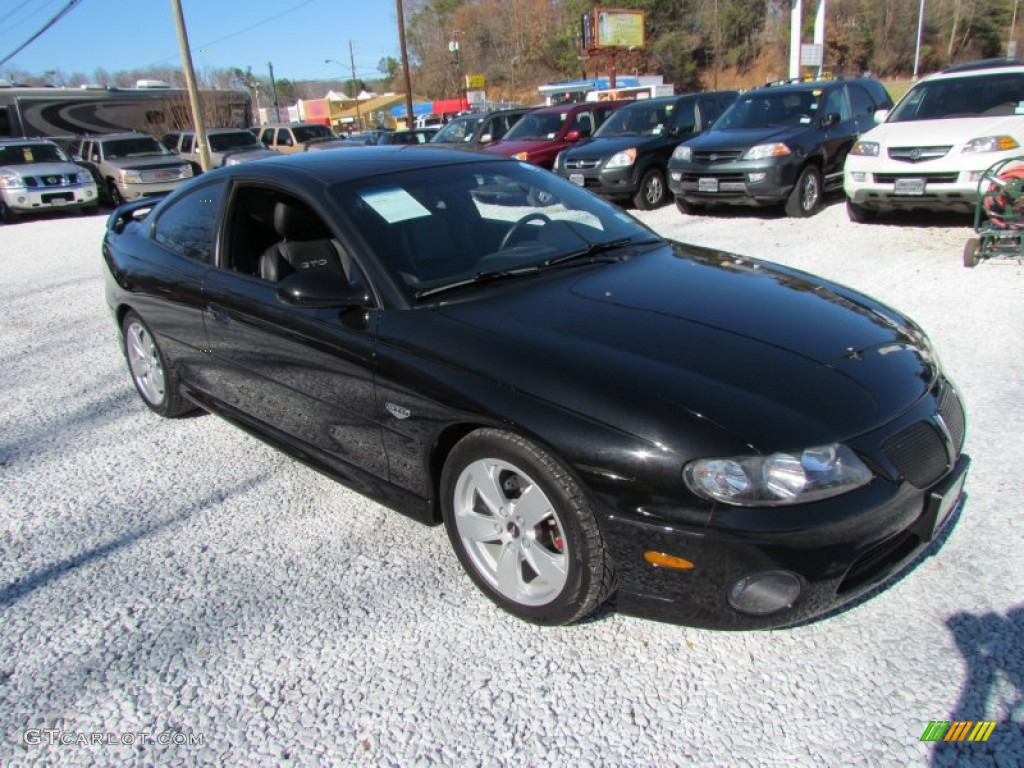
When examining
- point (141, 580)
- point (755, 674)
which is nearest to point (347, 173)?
point (141, 580)

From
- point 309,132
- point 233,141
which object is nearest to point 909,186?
point 233,141

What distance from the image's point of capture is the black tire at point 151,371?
167 inches

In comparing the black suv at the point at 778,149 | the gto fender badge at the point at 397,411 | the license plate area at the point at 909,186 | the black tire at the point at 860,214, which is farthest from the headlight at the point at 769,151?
the gto fender badge at the point at 397,411

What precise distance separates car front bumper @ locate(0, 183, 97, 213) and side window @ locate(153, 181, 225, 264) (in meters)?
14.0

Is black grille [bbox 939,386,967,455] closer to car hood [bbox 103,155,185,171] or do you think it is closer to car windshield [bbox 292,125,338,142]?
car hood [bbox 103,155,185,171]

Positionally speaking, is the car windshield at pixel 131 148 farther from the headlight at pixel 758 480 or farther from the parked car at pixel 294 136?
the headlight at pixel 758 480

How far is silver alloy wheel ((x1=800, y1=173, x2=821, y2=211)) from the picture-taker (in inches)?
382

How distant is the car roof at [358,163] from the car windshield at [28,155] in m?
16.1

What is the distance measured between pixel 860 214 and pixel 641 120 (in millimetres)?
4567

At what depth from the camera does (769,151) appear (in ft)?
31.1

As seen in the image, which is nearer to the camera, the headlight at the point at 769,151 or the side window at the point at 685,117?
the headlight at the point at 769,151

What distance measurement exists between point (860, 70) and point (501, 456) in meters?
77.5

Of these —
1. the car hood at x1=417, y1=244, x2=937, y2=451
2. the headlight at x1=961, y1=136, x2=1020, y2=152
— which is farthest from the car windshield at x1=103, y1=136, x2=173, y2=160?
the car hood at x1=417, y1=244, x2=937, y2=451

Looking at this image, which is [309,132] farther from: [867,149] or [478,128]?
[867,149]
